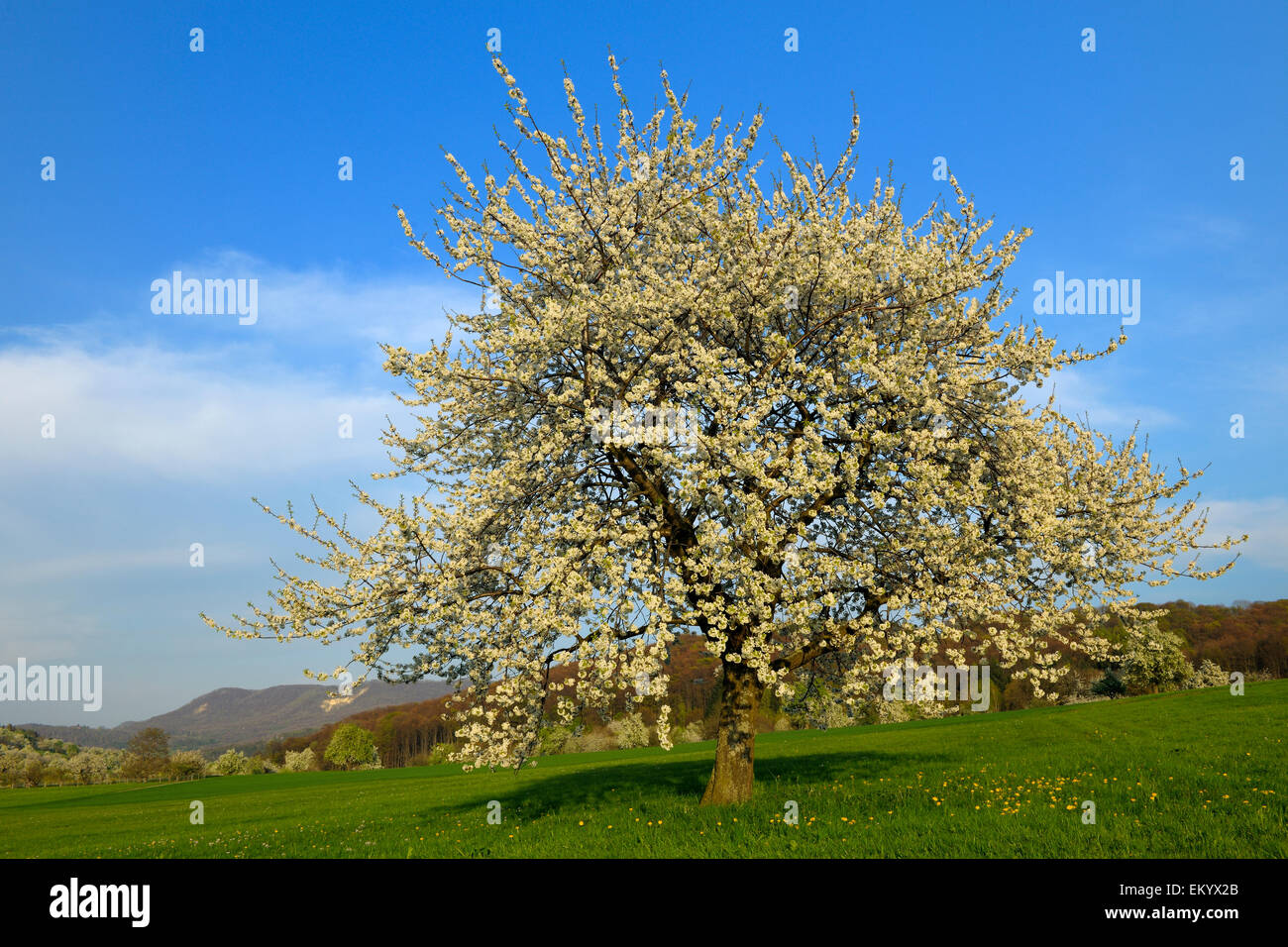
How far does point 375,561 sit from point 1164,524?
18.5 metres

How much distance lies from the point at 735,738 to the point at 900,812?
402cm

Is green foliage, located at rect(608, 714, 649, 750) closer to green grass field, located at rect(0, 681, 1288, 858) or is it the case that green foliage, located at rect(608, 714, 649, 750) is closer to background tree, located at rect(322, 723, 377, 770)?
green grass field, located at rect(0, 681, 1288, 858)

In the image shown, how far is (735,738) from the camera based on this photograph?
18234 millimetres

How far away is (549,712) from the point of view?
18.2m

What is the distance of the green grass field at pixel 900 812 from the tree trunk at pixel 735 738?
2.01 ft

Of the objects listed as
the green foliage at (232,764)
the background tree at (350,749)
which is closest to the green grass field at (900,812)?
the green foliage at (232,764)

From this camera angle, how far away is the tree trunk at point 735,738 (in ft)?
59.3

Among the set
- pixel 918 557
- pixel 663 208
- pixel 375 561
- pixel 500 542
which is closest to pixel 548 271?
pixel 663 208

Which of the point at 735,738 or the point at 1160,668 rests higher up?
the point at 735,738

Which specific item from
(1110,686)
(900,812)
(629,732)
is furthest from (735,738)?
(1110,686)

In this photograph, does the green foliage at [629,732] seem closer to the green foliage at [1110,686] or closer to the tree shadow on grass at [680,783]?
the tree shadow on grass at [680,783]

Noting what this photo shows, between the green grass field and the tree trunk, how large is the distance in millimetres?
612

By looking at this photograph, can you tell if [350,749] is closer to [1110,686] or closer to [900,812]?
[1110,686]

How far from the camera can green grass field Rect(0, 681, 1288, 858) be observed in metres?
13.3
